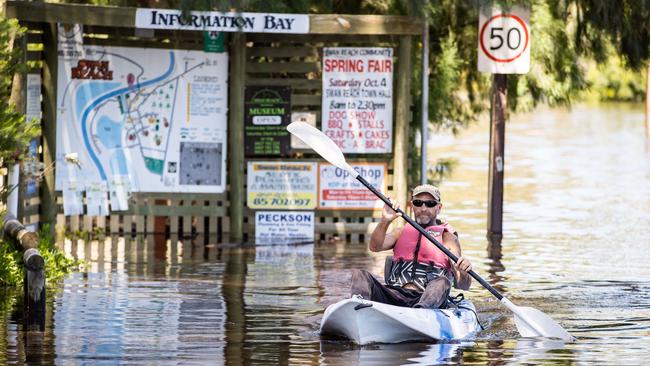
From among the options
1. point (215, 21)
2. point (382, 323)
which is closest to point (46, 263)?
point (215, 21)

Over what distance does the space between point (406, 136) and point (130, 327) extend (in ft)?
Result: 23.3

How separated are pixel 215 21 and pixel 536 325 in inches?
268

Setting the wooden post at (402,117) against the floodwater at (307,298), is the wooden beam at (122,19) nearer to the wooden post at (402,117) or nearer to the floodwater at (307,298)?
the wooden post at (402,117)

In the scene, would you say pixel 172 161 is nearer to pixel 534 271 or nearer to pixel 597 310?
pixel 534 271

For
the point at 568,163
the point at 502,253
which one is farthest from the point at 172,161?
the point at 568,163

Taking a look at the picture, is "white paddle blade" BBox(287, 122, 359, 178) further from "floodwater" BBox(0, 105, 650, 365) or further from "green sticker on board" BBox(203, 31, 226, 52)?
"green sticker on board" BBox(203, 31, 226, 52)

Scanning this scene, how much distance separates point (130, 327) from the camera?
42.9 feet

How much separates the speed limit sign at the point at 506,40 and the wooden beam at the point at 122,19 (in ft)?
3.42

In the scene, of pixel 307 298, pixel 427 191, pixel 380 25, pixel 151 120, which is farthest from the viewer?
pixel 151 120

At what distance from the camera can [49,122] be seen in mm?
19219

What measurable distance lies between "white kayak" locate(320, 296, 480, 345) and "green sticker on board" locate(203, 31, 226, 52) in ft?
24.3

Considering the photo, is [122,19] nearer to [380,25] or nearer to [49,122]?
[49,122]

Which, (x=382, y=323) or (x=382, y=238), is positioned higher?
(x=382, y=238)

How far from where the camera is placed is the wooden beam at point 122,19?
60.2 feet
